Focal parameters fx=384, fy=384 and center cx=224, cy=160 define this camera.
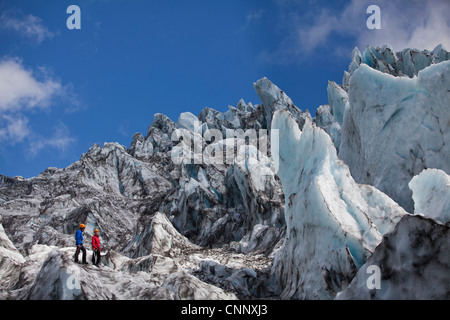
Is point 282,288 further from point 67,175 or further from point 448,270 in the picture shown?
point 67,175

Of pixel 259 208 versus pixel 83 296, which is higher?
pixel 259 208

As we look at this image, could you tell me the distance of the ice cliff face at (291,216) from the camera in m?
10.4

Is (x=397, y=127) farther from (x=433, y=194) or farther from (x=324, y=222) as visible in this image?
(x=324, y=222)

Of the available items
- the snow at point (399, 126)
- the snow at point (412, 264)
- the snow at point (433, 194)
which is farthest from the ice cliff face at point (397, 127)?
the snow at point (412, 264)

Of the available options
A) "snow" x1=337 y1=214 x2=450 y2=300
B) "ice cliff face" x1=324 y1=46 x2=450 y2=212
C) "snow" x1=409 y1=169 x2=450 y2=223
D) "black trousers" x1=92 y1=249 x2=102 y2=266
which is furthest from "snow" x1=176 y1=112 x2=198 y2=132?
"snow" x1=337 y1=214 x2=450 y2=300

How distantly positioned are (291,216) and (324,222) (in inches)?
150

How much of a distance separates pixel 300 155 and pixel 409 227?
962cm

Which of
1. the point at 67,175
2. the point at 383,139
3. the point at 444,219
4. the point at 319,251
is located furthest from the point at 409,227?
the point at 67,175

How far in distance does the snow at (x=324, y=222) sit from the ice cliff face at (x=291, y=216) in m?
0.05

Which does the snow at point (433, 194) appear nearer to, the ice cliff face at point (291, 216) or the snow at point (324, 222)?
Result: the ice cliff face at point (291, 216)

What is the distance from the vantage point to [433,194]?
13.4 metres

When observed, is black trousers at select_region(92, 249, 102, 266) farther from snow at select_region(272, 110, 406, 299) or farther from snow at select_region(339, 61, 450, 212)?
snow at select_region(339, 61, 450, 212)

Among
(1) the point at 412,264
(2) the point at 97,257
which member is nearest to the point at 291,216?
(1) the point at 412,264

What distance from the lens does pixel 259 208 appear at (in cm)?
3725
